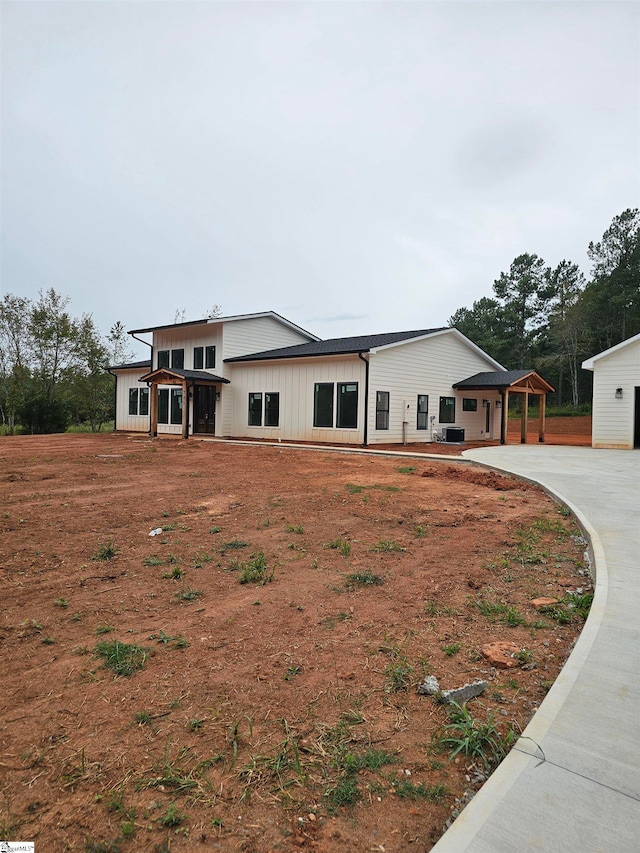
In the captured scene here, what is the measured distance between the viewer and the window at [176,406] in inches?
866

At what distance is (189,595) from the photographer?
3.58 metres

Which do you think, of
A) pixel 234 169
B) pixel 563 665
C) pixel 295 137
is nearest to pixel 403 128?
pixel 295 137

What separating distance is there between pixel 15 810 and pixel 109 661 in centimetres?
98

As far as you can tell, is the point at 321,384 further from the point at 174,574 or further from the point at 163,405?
the point at 174,574

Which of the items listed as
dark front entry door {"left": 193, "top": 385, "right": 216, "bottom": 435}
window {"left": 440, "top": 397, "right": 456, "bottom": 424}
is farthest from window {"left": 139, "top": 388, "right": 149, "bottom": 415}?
window {"left": 440, "top": 397, "right": 456, "bottom": 424}

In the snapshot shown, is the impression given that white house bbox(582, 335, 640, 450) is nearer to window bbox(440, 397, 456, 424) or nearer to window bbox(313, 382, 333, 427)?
window bbox(440, 397, 456, 424)

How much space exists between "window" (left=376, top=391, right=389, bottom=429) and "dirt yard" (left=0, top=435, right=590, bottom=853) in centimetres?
1091

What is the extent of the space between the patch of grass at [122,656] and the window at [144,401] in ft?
76.6

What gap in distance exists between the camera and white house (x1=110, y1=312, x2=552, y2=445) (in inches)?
675

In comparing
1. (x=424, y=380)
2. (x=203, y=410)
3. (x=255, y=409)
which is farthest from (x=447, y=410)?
(x=203, y=410)

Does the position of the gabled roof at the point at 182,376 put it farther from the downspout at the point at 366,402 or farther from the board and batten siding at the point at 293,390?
the downspout at the point at 366,402

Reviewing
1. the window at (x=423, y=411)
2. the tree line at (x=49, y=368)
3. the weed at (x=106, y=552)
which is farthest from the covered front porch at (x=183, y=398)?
the weed at (x=106, y=552)

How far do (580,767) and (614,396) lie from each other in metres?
18.3

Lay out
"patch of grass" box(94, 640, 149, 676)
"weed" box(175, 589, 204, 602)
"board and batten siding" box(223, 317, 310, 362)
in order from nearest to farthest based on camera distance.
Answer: "patch of grass" box(94, 640, 149, 676)
"weed" box(175, 589, 204, 602)
"board and batten siding" box(223, 317, 310, 362)
